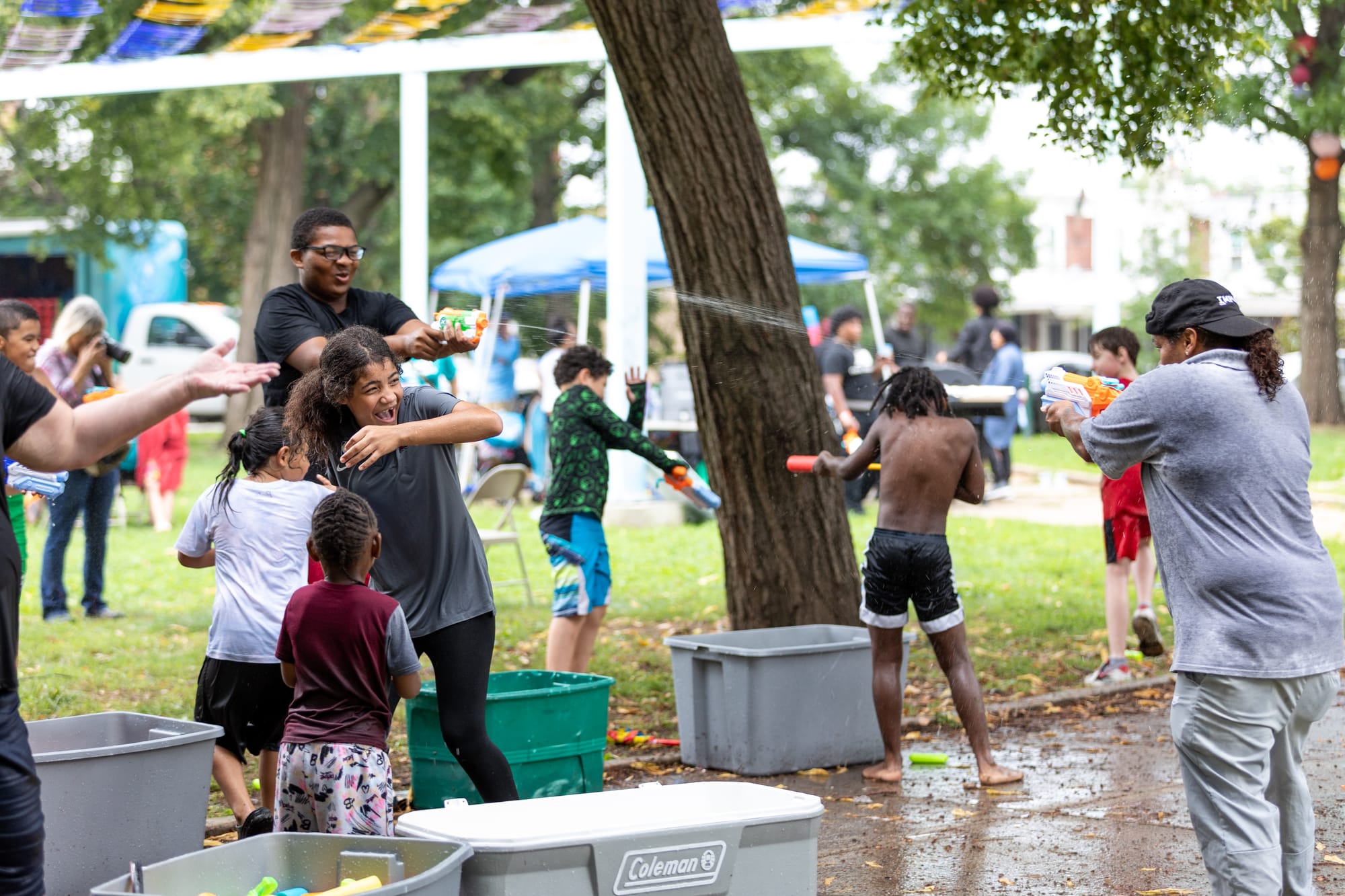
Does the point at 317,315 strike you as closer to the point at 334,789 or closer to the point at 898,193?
the point at 334,789

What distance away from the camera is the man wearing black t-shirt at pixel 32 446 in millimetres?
2852

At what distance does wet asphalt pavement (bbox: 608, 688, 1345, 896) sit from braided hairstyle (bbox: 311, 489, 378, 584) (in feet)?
5.71

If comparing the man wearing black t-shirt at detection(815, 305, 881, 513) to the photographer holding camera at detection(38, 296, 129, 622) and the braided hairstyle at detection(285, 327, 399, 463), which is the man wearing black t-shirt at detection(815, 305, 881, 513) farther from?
the braided hairstyle at detection(285, 327, 399, 463)

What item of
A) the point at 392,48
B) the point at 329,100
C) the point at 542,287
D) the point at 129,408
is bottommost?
the point at 129,408

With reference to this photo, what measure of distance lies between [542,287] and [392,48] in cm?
279

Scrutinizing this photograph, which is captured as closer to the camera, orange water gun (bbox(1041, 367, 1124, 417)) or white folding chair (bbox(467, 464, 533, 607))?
orange water gun (bbox(1041, 367, 1124, 417))

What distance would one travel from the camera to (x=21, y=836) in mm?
2867

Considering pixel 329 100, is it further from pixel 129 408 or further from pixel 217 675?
pixel 129 408

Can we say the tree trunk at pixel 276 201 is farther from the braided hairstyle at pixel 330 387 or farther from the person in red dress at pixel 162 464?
the braided hairstyle at pixel 330 387

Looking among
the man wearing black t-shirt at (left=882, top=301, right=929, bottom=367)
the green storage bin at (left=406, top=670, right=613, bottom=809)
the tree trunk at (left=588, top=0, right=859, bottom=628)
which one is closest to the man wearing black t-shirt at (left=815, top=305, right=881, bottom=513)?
the man wearing black t-shirt at (left=882, top=301, right=929, bottom=367)

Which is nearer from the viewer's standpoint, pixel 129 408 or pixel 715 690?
pixel 129 408

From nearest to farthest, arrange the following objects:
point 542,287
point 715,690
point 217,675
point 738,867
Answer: point 738,867 < point 217,675 < point 715,690 < point 542,287

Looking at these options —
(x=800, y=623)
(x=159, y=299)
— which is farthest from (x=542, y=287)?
(x=159, y=299)

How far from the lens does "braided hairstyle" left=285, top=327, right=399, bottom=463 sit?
416 cm
